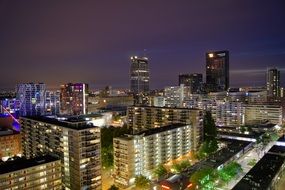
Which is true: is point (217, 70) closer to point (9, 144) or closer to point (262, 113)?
point (262, 113)

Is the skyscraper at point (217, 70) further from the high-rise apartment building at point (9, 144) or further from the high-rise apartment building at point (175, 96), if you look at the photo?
the high-rise apartment building at point (9, 144)

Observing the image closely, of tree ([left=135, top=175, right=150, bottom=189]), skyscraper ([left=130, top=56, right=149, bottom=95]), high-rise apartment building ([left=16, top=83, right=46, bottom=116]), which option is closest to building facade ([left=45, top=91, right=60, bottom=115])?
high-rise apartment building ([left=16, top=83, right=46, bottom=116])

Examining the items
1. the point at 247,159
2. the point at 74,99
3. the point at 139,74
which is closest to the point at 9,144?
the point at 247,159

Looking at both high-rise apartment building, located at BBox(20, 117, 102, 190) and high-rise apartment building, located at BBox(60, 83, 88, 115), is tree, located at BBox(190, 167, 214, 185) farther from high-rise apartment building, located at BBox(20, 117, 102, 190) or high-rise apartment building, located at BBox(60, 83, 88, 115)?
high-rise apartment building, located at BBox(60, 83, 88, 115)

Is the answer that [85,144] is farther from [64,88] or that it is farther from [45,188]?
[64,88]

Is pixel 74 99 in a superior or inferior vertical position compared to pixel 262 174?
superior
